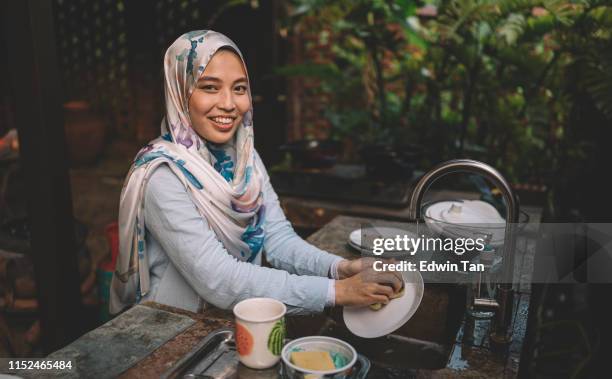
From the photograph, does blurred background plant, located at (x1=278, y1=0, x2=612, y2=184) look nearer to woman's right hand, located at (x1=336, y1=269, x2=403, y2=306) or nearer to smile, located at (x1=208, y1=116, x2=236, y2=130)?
smile, located at (x1=208, y1=116, x2=236, y2=130)

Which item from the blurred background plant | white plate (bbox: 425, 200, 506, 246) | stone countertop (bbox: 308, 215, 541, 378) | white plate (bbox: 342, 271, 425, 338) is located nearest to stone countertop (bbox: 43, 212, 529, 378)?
stone countertop (bbox: 308, 215, 541, 378)

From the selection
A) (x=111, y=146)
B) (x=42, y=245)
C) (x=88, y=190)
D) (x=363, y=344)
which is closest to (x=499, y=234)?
(x=363, y=344)

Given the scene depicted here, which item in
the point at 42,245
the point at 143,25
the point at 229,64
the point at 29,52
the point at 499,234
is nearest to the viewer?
the point at 499,234

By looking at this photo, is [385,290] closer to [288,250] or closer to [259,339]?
[259,339]

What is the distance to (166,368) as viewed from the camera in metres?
1.15

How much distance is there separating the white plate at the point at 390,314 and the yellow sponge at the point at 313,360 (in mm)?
272

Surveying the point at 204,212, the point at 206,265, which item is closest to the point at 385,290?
the point at 206,265

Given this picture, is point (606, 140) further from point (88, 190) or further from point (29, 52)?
point (88, 190)

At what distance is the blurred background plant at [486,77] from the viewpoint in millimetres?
3342

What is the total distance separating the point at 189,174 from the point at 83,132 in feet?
18.2

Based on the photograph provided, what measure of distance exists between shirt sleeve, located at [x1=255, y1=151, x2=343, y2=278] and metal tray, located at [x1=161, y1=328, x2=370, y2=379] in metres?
0.61

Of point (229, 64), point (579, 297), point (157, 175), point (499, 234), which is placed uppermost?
point (229, 64)

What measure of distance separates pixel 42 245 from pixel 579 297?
263 centimetres

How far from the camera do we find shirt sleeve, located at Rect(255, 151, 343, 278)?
1811 millimetres
